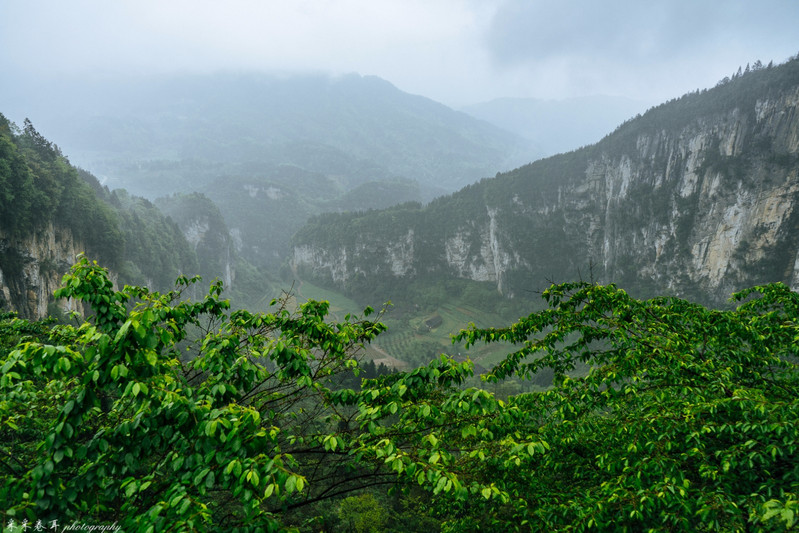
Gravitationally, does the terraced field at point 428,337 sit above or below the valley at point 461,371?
below

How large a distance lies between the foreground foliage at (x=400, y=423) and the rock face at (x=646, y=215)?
2210 inches

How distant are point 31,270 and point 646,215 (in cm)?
13591

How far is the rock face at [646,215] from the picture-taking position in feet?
260

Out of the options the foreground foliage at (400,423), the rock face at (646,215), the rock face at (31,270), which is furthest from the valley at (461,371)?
the rock face at (646,215)

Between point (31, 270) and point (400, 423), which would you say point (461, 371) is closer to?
point (400, 423)

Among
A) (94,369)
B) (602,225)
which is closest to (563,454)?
(94,369)

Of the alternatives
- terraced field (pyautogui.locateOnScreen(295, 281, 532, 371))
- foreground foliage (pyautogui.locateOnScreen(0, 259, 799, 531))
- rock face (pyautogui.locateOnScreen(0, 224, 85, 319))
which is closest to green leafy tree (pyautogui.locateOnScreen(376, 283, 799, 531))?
foreground foliage (pyautogui.locateOnScreen(0, 259, 799, 531))

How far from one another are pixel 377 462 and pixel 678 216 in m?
122

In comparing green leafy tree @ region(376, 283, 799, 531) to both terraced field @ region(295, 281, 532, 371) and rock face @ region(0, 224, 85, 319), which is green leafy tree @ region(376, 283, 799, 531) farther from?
terraced field @ region(295, 281, 532, 371)

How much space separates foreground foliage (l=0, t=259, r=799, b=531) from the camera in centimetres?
403

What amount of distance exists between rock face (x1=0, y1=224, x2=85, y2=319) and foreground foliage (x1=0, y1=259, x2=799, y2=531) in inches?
1666

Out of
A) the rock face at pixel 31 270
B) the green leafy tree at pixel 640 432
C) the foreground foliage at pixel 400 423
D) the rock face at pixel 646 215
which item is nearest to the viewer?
the foreground foliage at pixel 400 423

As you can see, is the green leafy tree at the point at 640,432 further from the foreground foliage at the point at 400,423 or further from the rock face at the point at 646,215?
the rock face at the point at 646,215

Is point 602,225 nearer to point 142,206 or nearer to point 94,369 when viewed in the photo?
point 94,369
